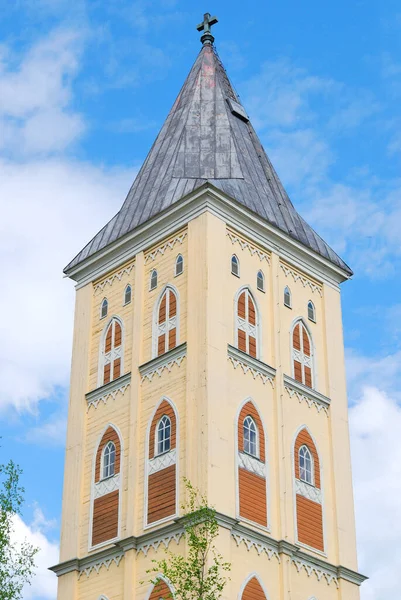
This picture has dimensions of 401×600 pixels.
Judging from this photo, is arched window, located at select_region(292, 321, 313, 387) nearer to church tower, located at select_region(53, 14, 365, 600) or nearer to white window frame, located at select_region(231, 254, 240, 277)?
church tower, located at select_region(53, 14, 365, 600)

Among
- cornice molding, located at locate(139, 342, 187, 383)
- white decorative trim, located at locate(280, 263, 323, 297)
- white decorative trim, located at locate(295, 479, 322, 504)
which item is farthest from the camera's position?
white decorative trim, located at locate(280, 263, 323, 297)

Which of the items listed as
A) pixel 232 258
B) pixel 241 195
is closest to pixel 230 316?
pixel 232 258

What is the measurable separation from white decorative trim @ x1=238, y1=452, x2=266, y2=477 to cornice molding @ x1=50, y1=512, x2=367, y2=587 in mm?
1910

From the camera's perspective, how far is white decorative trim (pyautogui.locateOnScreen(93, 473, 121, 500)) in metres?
35.9

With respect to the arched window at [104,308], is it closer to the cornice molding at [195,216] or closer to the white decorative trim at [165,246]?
the cornice molding at [195,216]

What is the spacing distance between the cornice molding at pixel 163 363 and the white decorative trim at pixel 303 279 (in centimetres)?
577

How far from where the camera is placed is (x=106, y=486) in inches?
1427

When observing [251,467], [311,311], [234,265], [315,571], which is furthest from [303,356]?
[315,571]

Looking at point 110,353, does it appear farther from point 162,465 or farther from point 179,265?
point 162,465

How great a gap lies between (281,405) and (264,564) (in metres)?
5.32

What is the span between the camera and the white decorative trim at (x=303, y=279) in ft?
130

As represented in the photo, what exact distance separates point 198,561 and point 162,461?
723cm

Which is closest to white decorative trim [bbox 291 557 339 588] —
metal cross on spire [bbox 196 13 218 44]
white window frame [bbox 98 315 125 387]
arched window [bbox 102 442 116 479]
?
arched window [bbox 102 442 116 479]

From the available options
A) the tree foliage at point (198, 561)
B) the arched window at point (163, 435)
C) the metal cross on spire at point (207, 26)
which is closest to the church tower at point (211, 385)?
the arched window at point (163, 435)
